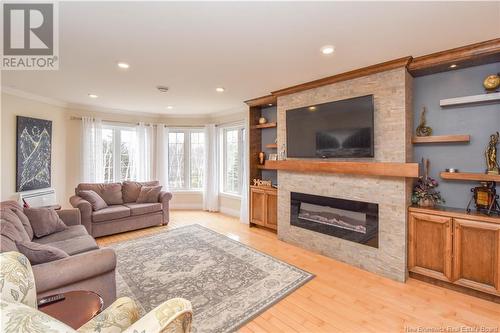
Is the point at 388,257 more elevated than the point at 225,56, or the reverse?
the point at 225,56

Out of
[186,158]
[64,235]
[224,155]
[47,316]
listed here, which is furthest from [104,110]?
[47,316]

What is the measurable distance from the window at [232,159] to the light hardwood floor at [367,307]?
9.95 feet

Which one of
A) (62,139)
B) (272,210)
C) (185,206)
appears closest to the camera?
(272,210)

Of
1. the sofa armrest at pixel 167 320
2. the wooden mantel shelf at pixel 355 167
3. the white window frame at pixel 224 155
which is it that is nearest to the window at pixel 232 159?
the white window frame at pixel 224 155

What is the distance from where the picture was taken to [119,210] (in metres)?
4.32

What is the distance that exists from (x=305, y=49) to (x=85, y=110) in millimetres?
5002

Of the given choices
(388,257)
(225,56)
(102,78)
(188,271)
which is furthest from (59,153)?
(388,257)

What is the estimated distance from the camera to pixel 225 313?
2.14 meters

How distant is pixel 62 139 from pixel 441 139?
642 cm

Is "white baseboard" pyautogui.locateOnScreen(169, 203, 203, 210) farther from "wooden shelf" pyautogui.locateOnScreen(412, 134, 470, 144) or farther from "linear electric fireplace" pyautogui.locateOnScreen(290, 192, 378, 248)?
"wooden shelf" pyautogui.locateOnScreen(412, 134, 470, 144)

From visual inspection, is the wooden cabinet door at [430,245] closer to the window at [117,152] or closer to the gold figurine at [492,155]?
the gold figurine at [492,155]

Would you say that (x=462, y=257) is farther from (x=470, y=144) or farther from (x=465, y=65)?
(x=465, y=65)

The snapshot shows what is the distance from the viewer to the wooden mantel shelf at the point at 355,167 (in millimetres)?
2568

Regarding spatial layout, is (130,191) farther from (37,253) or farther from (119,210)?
(37,253)
